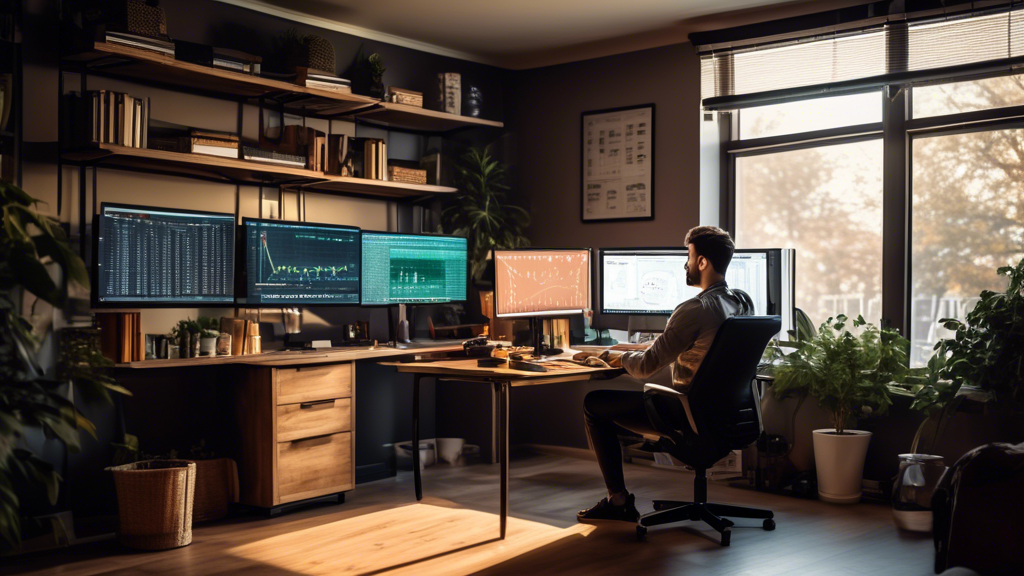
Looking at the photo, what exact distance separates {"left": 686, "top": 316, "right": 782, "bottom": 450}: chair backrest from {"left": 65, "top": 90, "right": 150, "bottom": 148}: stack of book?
2606 millimetres

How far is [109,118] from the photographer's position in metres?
3.94

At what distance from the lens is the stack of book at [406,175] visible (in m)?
5.23

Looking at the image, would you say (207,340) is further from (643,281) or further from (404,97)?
(643,281)

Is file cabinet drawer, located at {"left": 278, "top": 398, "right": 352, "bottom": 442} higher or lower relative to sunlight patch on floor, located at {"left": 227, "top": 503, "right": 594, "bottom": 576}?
higher

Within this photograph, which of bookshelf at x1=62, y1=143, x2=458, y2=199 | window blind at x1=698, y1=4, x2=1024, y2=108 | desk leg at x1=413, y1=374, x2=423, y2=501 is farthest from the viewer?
window blind at x1=698, y1=4, x2=1024, y2=108

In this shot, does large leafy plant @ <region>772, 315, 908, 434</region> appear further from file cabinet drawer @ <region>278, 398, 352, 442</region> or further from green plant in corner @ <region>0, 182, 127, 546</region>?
green plant in corner @ <region>0, 182, 127, 546</region>

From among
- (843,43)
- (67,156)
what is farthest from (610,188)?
(67,156)

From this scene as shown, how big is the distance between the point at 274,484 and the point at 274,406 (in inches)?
13.8

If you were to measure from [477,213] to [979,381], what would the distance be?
2948mm

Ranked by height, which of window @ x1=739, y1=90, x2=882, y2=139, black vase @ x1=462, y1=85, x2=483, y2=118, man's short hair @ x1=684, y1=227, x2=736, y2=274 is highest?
black vase @ x1=462, y1=85, x2=483, y2=118

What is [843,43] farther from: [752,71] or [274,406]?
[274,406]

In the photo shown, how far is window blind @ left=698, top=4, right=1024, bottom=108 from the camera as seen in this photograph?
445 cm

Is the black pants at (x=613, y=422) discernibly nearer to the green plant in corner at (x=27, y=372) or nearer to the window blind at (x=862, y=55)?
the window blind at (x=862, y=55)

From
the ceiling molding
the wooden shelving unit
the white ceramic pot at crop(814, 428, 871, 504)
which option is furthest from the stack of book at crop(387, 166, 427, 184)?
the white ceramic pot at crop(814, 428, 871, 504)
